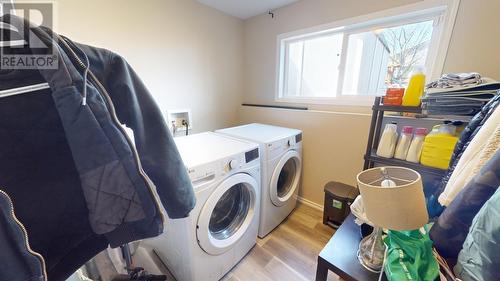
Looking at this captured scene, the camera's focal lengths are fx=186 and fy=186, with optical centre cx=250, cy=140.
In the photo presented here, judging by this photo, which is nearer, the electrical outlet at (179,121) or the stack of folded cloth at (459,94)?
the stack of folded cloth at (459,94)

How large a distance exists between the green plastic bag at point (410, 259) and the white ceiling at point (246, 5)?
208 cm

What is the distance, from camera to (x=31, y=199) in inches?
18.7

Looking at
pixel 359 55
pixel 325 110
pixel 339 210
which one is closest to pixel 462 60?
pixel 359 55

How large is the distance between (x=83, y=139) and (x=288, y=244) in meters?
1.57

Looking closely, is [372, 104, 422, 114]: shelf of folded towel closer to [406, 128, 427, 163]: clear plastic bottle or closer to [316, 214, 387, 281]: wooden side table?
[406, 128, 427, 163]: clear plastic bottle

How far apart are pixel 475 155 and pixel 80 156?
120cm

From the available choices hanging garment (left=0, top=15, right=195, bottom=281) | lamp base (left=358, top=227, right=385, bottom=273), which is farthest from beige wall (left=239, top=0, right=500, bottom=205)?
hanging garment (left=0, top=15, right=195, bottom=281)

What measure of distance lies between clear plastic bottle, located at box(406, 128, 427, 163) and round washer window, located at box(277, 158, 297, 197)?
34.8 inches

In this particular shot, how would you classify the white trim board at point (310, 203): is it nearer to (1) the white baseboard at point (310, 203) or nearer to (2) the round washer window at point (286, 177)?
(1) the white baseboard at point (310, 203)

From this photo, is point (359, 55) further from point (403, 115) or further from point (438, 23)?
point (403, 115)

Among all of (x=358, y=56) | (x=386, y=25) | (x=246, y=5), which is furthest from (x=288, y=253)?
(x=246, y=5)

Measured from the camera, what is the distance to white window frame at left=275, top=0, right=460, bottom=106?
124 cm

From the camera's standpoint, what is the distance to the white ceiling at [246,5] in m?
1.85

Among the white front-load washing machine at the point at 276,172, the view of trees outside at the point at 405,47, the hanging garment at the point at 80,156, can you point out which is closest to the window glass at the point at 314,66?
the view of trees outside at the point at 405,47
